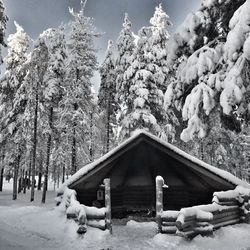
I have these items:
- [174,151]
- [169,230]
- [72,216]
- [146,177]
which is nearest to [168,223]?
[169,230]

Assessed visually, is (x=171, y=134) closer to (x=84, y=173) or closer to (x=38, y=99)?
Answer: (x=38, y=99)

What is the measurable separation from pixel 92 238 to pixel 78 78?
19.1 metres

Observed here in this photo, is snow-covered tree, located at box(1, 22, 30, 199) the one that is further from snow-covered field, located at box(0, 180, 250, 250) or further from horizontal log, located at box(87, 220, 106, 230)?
horizontal log, located at box(87, 220, 106, 230)

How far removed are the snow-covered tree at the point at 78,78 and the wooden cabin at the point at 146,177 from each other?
9649mm

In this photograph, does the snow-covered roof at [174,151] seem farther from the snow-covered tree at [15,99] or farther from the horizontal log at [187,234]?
the snow-covered tree at [15,99]

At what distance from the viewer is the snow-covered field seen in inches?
389

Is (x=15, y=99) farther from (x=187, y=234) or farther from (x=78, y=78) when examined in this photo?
(x=187, y=234)

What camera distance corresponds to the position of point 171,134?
26969 millimetres

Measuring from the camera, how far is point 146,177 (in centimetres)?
1662

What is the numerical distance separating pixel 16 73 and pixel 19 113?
3523 mm

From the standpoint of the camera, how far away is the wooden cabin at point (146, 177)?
14.1 m

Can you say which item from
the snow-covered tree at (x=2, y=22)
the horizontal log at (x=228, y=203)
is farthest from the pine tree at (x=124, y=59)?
the horizontal log at (x=228, y=203)

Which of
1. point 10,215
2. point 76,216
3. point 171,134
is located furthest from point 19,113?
Result: point 76,216

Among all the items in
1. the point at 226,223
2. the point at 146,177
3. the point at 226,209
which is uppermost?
the point at 146,177
